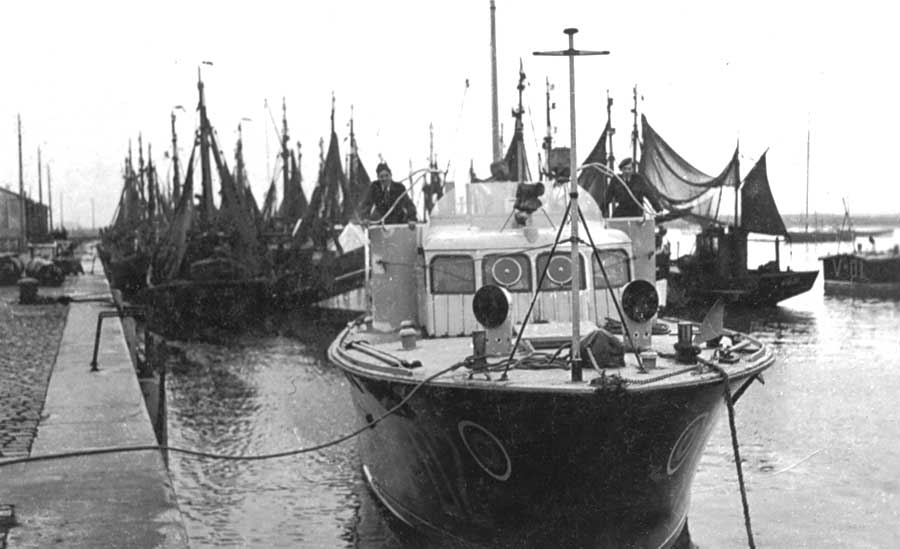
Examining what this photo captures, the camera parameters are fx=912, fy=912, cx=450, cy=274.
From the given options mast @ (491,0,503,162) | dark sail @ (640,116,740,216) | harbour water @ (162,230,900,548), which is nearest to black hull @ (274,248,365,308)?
harbour water @ (162,230,900,548)

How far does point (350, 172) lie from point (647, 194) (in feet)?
140

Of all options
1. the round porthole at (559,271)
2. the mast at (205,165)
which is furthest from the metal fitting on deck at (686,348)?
the mast at (205,165)

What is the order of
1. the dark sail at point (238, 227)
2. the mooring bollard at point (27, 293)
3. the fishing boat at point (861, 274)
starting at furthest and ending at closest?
1. the fishing boat at point (861, 274)
2. the dark sail at point (238, 227)
3. the mooring bollard at point (27, 293)

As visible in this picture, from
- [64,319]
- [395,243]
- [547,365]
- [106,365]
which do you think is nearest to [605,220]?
[395,243]

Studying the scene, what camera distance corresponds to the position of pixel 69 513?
7410 mm

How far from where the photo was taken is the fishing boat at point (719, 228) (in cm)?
4375

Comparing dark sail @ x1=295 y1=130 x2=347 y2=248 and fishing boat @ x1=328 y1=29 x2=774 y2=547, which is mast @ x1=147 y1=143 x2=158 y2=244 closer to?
dark sail @ x1=295 y1=130 x2=347 y2=248

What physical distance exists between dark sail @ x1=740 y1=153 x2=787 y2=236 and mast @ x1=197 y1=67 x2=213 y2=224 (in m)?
25.9

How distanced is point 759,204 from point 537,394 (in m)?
39.5

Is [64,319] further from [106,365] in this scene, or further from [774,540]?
[774,540]

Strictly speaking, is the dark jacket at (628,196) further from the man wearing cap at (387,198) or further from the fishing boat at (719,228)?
the fishing boat at (719,228)

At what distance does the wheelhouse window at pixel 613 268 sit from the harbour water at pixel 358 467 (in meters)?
3.67

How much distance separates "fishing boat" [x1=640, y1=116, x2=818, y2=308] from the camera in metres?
43.8

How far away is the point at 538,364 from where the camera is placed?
9914mm
